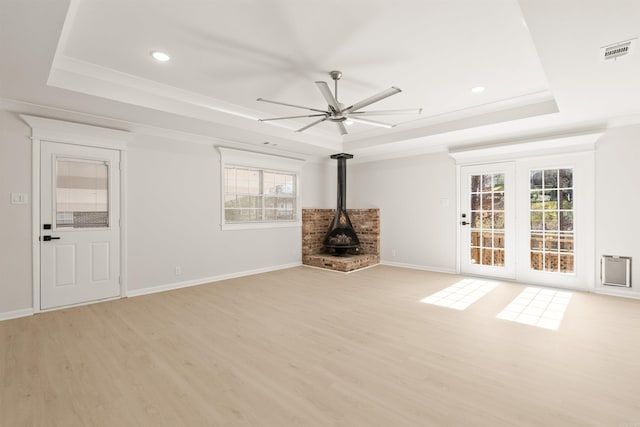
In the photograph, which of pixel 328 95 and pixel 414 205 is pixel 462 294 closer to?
pixel 414 205

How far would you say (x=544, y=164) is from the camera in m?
4.71

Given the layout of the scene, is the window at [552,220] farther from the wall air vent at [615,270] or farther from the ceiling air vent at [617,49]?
the ceiling air vent at [617,49]

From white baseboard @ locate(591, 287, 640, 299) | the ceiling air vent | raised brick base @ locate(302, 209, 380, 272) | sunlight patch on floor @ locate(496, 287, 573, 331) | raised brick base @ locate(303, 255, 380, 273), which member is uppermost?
the ceiling air vent

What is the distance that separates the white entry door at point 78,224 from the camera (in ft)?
11.9

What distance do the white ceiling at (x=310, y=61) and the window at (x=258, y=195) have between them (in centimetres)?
117

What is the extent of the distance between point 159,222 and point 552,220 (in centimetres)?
597

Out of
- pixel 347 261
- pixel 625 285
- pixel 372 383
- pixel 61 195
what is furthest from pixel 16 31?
pixel 625 285

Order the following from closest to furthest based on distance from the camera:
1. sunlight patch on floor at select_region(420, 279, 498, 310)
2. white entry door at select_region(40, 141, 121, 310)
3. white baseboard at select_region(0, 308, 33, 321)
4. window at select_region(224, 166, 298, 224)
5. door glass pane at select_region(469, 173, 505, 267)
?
white baseboard at select_region(0, 308, 33, 321) < white entry door at select_region(40, 141, 121, 310) < sunlight patch on floor at select_region(420, 279, 498, 310) < door glass pane at select_region(469, 173, 505, 267) < window at select_region(224, 166, 298, 224)

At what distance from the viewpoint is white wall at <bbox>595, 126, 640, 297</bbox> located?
13.3 ft

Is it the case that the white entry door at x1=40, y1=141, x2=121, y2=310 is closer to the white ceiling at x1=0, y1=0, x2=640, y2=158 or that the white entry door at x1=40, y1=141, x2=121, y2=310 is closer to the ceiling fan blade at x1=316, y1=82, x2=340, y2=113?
the white ceiling at x1=0, y1=0, x2=640, y2=158

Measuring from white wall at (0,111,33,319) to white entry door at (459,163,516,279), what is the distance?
6.29 m

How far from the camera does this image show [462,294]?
429 cm

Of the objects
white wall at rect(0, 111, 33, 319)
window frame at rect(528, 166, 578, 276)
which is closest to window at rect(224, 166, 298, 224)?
white wall at rect(0, 111, 33, 319)

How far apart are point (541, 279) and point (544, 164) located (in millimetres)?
1798
